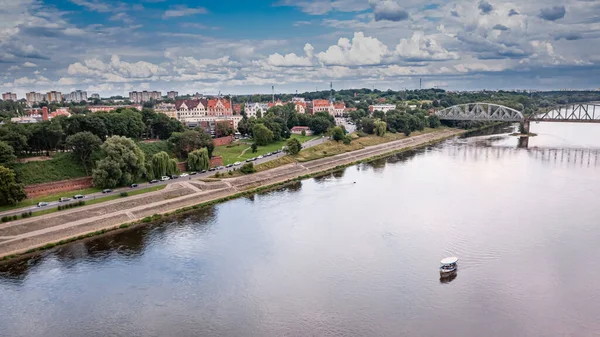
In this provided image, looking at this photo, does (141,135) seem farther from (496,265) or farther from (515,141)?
(515,141)

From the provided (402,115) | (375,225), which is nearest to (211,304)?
(375,225)

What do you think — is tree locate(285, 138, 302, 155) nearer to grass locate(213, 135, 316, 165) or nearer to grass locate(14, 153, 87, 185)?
grass locate(213, 135, 316, 165)

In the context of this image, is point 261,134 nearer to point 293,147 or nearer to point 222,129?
point 222,129

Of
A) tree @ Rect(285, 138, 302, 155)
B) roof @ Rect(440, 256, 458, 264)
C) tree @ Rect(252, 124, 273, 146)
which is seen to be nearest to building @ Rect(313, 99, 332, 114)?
tree @ Rect(252, 124, 273, 146)

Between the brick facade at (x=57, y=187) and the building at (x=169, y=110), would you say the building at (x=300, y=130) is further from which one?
the brick facade at (x=57, y=187)

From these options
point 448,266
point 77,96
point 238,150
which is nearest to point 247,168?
point 238,150

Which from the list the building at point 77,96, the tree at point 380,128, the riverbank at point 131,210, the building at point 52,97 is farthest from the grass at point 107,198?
the building at point 77,96
